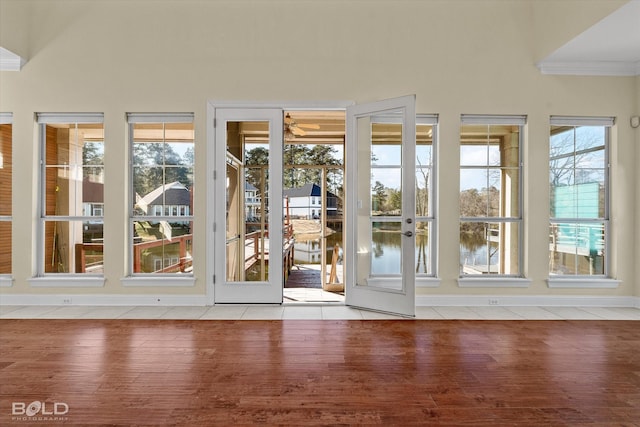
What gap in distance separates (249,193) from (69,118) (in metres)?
2.39

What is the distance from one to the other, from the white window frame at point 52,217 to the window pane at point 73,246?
5 centimetres

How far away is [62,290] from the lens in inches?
164

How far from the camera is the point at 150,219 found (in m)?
4.23

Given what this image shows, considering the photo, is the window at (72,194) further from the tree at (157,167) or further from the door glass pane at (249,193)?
the door glass pane at (249,193)

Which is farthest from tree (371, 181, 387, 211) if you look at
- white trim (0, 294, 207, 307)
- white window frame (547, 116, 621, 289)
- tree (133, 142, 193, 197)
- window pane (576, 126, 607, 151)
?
window pane (576, 126, 607, 151)

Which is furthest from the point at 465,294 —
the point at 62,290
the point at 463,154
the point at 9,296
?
the point at 9,296

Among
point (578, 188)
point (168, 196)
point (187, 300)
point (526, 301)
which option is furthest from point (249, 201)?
point (578, 188)

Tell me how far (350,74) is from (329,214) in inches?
105

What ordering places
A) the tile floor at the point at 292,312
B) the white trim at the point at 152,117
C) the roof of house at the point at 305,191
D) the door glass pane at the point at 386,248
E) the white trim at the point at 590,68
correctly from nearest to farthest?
the tile floor at the point at 292,312 < the door glass pane at the point at 386,248 < the white trim at the point at 590,68 < the white trim at the point at 152,117 < the roof of house at the point at 305,191

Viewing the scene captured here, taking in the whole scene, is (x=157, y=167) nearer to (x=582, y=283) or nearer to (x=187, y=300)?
(x=187, y=300)

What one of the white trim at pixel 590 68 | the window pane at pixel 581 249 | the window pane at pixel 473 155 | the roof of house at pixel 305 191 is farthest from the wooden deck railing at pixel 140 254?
the white trim at pixel 590 68

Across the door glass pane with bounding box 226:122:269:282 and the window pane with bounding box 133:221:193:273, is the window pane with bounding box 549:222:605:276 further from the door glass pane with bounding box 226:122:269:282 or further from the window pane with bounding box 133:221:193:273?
the window pane with bounding box 133:221:193:273

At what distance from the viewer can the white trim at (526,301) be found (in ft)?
13.6

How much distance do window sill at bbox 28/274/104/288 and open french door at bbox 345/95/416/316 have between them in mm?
3025
